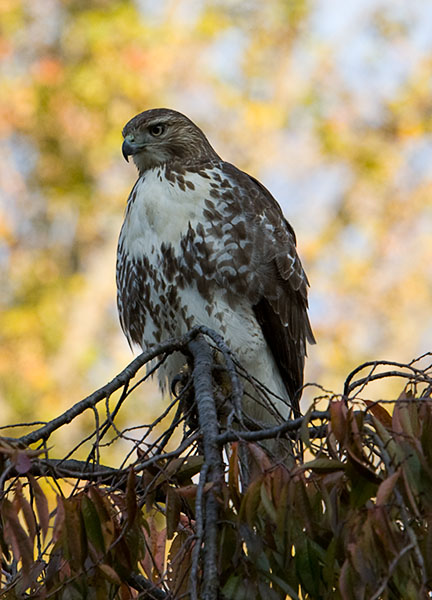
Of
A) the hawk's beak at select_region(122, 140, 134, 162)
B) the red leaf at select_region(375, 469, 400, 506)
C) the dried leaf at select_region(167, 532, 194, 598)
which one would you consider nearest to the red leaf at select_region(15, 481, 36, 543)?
the dried leaf at select_region(167, 532, 194, 598)

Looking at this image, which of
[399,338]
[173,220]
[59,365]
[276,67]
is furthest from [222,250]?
[276,67]

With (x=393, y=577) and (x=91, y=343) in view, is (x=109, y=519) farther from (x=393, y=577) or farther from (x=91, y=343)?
(x=91, y=343)

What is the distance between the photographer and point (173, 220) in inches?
151

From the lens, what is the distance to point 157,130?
13.9ft

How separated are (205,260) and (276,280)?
40 centimetres

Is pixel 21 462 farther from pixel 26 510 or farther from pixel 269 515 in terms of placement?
pixel 269 515

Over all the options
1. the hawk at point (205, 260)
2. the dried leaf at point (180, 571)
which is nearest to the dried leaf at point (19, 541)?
the dried leaf at point (180, 571)

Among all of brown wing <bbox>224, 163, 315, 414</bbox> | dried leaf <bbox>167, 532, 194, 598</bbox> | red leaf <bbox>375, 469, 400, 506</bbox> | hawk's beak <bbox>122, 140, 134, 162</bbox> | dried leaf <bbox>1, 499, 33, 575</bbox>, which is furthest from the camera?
hawk's beak <bbox>122, 140, 134, 162</bbox>

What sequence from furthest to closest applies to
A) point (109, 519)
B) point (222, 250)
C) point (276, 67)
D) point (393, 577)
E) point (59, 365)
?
point (276, 67)
point (59, 365)
point (222, 250)
point (109, 519)
point (393, 577)

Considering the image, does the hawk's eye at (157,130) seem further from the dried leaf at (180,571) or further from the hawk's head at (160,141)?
the dried leaf at (180,571)

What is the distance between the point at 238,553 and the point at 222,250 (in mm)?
2051

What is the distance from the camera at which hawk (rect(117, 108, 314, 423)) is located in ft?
12.4

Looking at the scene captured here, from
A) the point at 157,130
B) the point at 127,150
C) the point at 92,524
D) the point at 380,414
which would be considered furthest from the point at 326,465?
the point at 157,130

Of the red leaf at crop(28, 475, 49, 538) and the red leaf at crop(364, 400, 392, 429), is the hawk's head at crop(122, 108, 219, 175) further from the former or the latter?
the red leaf at crop(28, 475, 49, 538)
